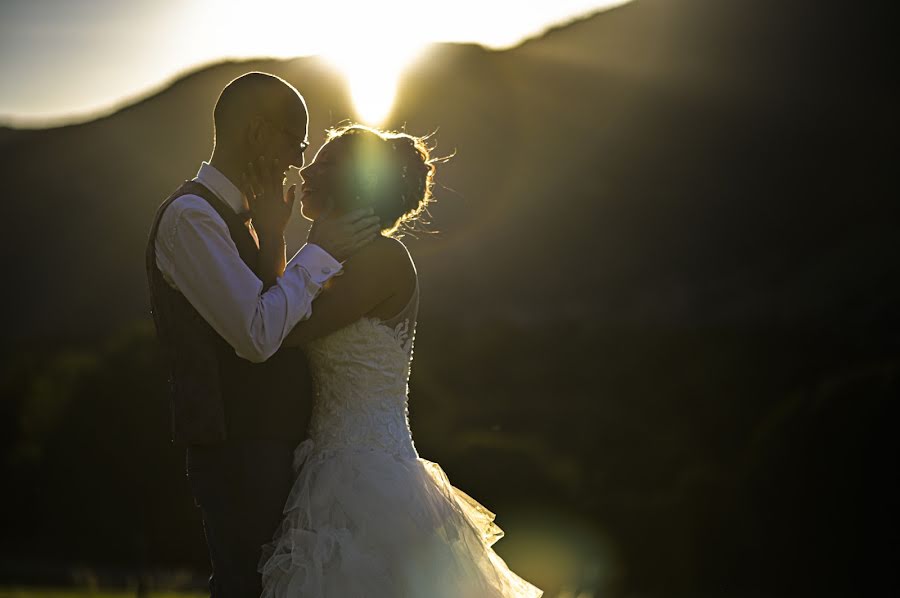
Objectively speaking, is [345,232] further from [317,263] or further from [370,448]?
[370,448]

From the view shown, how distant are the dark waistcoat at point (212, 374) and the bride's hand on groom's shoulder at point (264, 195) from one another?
7 centimetres

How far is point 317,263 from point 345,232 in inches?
9.3

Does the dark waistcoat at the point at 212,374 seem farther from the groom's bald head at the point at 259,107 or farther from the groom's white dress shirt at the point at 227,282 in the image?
the groom's bald head at the point at 259,107

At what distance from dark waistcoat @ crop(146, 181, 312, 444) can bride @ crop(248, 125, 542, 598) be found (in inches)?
7.2

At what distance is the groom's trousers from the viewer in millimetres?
4043

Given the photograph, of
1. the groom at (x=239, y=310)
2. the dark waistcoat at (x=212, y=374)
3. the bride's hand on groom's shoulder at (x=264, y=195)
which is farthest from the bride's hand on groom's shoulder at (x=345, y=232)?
the dark waistcoat at (x=212, y=374)

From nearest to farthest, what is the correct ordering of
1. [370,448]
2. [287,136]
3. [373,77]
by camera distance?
1. [287,136]
2. [370,448]
3. [373,77]

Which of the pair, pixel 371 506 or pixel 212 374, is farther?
pixel 371 506

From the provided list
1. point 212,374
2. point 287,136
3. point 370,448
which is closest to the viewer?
point 212,374

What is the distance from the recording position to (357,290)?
4.32m

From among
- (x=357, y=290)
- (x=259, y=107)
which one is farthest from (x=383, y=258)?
(x=259, y=107)

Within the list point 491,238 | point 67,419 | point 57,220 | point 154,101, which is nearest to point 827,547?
point 67,419

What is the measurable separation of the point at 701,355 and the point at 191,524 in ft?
63.9

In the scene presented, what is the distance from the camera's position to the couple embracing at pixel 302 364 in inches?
155
